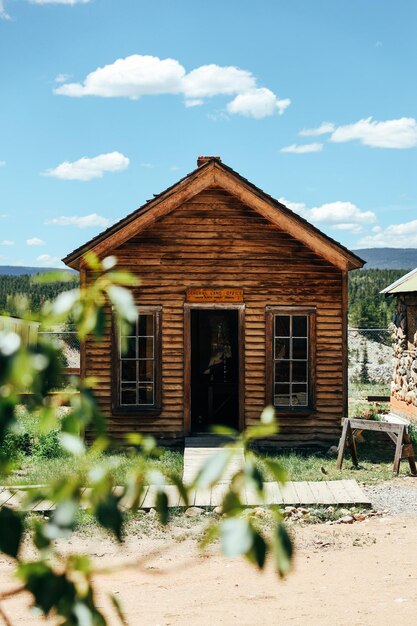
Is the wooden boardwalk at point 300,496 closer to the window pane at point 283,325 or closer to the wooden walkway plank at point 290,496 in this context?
the wooden walkway plank at point 290,496

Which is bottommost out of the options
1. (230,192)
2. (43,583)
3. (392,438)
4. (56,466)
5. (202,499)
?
(202,499)

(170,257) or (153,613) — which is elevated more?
(170,257)

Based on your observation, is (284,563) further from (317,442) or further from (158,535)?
(317,442)

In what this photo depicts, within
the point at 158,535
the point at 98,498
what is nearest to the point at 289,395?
the point at 158,535

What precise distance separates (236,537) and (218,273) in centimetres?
1395

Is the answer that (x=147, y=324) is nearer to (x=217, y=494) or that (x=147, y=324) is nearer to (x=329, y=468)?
(x=329, y=468)

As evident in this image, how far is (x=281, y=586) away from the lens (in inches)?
314

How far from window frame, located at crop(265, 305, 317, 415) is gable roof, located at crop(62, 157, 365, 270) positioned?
3.81ft

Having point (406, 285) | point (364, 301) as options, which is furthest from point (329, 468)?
point (364, 301)

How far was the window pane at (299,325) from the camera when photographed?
15.4 m

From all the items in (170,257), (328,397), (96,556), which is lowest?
(96,556)

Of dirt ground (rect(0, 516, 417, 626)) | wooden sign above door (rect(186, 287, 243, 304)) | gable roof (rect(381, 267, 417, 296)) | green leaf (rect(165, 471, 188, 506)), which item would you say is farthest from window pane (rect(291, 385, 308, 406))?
green leaf (rect(165, 471, 188, 506))

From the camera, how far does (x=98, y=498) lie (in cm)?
142

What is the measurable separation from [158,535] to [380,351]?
86.9 feet
